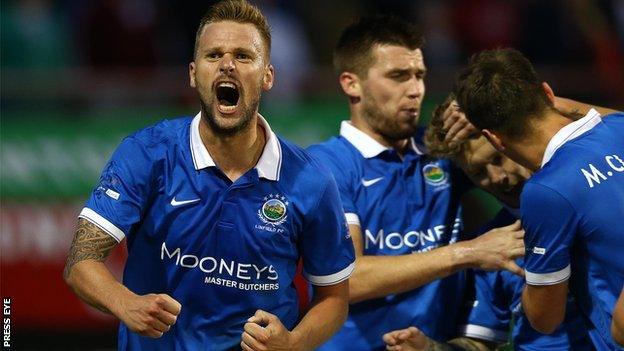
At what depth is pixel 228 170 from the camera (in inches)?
203

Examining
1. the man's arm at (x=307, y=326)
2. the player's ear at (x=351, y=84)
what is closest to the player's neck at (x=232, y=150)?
the man's arm at (x=307, y=326)

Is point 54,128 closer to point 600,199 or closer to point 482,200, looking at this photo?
point 482,200

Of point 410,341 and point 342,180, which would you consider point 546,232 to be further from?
point 342,180

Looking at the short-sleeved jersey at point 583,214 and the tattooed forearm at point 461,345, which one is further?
the tattooed forearm at point 461,345

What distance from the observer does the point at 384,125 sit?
251 inches

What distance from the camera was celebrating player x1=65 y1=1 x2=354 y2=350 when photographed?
5027 millimetres

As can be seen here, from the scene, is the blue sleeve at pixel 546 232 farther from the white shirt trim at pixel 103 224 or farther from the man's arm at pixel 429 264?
the white shirt trim at pixel 103 224

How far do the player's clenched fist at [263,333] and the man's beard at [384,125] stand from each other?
71.9 inches

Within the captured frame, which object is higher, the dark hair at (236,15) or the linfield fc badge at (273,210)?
the dark hair at (236,15)

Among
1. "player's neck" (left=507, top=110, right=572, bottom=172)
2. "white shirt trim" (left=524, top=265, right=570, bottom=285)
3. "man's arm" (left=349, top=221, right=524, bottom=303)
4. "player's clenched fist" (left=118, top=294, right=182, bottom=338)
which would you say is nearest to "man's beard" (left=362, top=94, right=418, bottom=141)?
"man's arm" (left=349, top=221, right=524, bottom=303)

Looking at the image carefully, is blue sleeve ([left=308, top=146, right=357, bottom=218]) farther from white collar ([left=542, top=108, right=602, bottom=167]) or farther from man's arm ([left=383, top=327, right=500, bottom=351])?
white collar ([left=542, top=108, right=602, bottom=167])

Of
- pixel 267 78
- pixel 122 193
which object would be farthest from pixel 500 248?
pixel 122 193

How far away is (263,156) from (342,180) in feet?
3.34

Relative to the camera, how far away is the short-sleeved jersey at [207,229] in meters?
5.03
